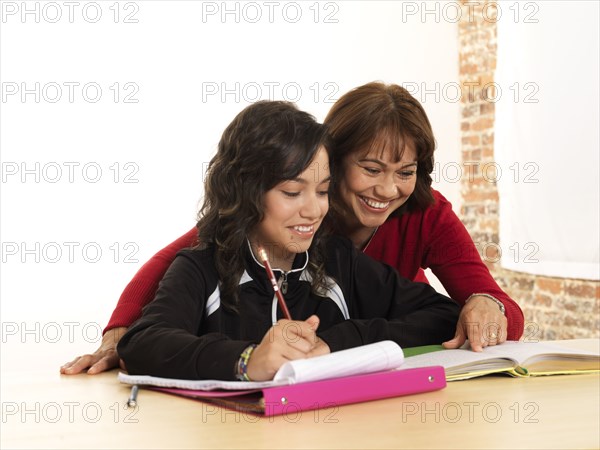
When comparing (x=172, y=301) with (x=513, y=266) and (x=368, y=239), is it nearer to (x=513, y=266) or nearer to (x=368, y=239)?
(x=368, y=239)

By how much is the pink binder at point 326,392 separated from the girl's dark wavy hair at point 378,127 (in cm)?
71

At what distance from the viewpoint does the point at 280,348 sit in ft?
3.83

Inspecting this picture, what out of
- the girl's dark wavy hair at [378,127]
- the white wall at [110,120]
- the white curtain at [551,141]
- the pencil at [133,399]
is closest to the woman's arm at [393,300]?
the girl's dark wavy hair at [378,127]

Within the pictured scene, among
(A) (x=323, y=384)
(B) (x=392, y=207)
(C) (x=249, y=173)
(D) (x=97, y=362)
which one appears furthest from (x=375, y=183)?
(A) (x=323, y=384)

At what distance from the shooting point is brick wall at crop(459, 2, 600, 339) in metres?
3.96

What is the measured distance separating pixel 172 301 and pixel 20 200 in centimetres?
329

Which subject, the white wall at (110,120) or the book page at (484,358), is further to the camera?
the white wall at (110,120)

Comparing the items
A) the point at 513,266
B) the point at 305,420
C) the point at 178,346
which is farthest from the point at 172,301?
the point at 513,266

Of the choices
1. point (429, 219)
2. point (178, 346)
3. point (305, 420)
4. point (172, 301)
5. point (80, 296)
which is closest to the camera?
point (305, 420)

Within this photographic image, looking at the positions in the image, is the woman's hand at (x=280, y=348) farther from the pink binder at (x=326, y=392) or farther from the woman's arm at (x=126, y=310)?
the woman's arm at (x=126, y=310)

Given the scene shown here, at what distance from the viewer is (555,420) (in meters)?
1.05

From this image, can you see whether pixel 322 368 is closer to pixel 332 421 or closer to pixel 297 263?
pixel 332 421

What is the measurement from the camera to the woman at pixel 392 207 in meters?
1.76

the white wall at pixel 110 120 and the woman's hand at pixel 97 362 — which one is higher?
the white wall at pixel 110 120
